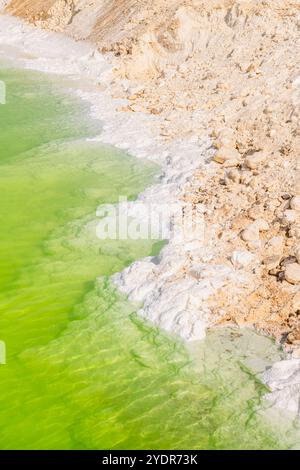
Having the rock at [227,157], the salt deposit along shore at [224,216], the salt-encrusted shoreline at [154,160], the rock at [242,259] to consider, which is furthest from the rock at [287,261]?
the rock at [227,157]

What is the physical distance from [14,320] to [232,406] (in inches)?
121

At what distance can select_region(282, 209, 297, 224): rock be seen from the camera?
905 cm

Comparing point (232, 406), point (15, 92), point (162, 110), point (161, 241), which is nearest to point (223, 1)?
point (162, 110)

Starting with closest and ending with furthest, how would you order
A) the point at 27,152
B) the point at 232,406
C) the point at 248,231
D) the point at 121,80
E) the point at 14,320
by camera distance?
1. the point at 232,406
2. the point at 14,320
3. the point at 248,231
4. the point at 27,152
5. the point at 121,80

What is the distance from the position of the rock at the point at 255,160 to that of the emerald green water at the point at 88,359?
2.09 metres

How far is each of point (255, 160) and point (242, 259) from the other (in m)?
2.91

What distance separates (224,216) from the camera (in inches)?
391

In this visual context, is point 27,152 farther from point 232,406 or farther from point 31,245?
point 232,406

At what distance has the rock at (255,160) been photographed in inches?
430

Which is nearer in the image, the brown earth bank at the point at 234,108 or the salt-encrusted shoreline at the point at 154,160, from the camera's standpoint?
the salt-encrusted shoreline at the point at 154,160

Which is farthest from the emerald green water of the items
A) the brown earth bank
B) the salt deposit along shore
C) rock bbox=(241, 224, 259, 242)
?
rock bbox=(241, 224, 259, 242)

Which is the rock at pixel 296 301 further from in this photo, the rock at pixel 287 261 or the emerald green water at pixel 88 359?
the emerald green water at pixel 88 359

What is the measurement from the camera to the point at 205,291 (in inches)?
320

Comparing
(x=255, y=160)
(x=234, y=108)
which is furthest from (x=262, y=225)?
(x=234, y=108)
